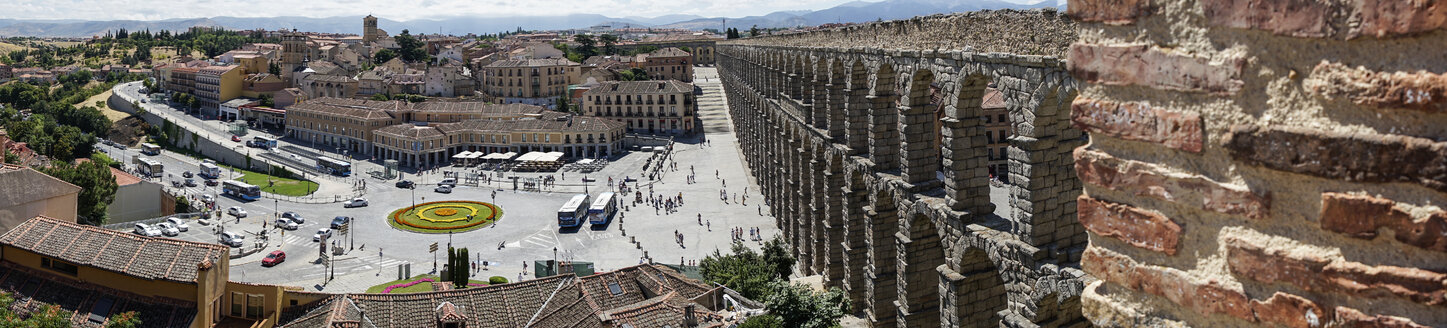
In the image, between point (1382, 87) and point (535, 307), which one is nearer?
point (1382, 87)

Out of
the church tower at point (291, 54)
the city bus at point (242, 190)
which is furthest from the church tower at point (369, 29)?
the city bus at point (242, 190)

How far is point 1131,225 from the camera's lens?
4031mm

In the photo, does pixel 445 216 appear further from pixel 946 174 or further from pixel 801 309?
pixel 946 174

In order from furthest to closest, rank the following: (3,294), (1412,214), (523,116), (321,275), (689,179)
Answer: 1. (523,116)
2. (689,179)
3. (321,275)
4. (3,294)
5. (1412,214)

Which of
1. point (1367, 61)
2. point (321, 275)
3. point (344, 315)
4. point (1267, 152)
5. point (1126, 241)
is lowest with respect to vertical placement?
point (321, 275)

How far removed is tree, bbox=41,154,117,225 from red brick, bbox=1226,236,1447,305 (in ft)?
179

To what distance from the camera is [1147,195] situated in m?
3.94

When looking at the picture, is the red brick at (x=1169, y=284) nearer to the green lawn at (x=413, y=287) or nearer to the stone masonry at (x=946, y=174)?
the stone masonry at (x=946, y=174)

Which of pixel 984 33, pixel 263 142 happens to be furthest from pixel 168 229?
pixel 984 33

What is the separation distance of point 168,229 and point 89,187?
16.4 feet

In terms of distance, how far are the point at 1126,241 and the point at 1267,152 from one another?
791 mm

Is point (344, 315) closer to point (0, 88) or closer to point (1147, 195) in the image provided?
point (1147, 195)

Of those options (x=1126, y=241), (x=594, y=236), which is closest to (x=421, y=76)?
(x=594, y=236)

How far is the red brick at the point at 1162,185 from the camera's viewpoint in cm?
354
